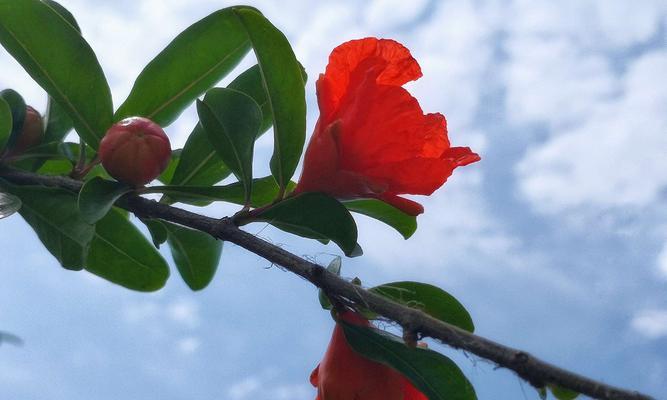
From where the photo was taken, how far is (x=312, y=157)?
A: 1258 mm

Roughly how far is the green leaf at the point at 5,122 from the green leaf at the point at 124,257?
0.25 m

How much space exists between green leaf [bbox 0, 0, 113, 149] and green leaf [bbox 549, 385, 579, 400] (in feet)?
3.24

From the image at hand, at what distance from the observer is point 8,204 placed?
4.63 feet

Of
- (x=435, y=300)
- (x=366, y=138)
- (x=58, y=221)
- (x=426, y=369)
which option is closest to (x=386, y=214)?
(x=435, y=300)

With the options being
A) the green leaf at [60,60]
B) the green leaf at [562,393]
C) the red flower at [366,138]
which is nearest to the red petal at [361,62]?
the red flower at [366,138]

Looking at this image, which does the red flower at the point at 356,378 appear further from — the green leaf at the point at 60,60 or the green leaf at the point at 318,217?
the green leaf at the point at 60,60

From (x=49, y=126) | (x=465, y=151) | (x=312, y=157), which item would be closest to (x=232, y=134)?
(x=312, y=157)

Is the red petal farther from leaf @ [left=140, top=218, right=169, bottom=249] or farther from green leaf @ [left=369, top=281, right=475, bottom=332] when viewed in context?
leaf @ [left=140, top=218, right=169, bottom=249]

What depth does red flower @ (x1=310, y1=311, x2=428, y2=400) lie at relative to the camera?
1.18m

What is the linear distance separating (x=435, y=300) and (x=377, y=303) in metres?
0.38

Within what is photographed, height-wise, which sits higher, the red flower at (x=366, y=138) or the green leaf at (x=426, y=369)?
the red flower at (x=366, y=138)

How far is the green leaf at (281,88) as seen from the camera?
1.29 meters

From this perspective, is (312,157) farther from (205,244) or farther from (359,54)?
(205,244)

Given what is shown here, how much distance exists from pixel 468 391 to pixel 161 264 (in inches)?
31.7
